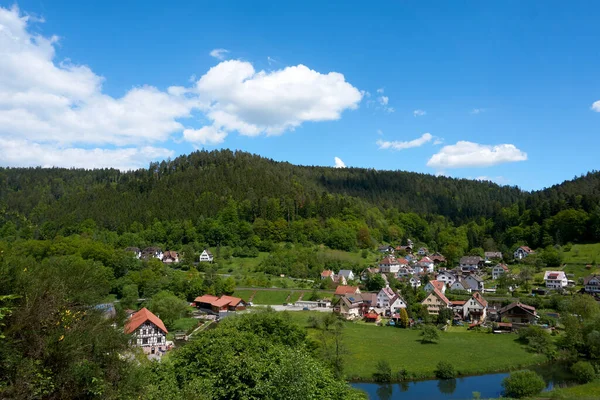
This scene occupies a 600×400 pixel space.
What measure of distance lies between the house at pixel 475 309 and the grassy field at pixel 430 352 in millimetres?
7264

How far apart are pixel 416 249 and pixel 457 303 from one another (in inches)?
1844

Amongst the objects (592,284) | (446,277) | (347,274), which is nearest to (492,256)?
(446,277)

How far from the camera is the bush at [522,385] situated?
23.8 m

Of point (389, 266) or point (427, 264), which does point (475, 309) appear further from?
point (427, 264)

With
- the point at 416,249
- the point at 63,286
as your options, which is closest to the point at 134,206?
the point at 416,249

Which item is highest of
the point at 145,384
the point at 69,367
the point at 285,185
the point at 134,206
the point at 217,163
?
the point at 217,163

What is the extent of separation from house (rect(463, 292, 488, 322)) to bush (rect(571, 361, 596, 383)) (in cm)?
1766

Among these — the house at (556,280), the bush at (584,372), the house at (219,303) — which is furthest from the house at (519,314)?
the house at (219,303)

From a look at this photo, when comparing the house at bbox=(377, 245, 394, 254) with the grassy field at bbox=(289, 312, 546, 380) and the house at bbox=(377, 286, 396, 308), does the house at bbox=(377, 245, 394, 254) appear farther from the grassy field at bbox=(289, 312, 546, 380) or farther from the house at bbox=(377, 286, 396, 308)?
the grassy field at bbox=(289, 312, 546, 380)

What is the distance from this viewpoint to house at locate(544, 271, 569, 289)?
5428cm

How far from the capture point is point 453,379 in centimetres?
2834

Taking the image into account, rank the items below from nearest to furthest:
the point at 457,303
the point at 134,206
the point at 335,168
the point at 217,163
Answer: the point at 457,303, the point at 134,206, the point at 217,163, the point at 335,168

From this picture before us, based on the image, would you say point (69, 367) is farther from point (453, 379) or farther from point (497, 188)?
point (497, 188)

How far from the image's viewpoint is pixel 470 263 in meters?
76.6
